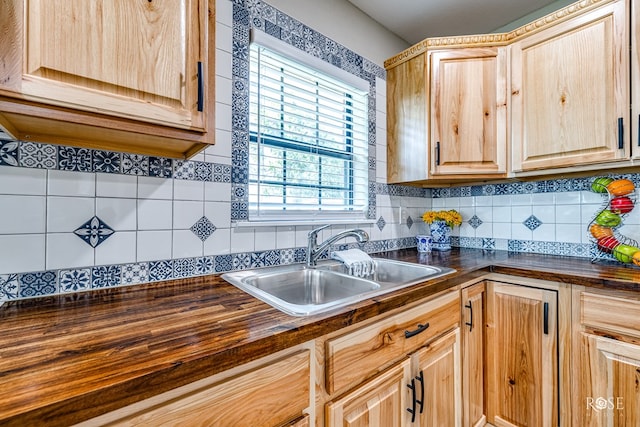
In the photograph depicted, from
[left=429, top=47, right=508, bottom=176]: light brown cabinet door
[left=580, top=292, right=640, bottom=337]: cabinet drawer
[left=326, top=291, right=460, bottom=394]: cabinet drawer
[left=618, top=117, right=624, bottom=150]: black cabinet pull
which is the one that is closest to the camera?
Result: [left=326, top=291, right=460, bottom=394]: cabinet drawer

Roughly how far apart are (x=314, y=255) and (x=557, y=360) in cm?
116

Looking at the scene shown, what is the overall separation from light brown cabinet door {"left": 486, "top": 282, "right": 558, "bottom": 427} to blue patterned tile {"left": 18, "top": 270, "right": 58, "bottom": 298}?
177 centimetres

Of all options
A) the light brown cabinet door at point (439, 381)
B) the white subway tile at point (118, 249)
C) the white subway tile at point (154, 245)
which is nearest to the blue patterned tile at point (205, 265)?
the white subway tile at point (154, 245)

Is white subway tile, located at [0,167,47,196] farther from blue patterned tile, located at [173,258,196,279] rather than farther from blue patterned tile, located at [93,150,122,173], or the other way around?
blue patterned tile, located at [173,258,196,279]

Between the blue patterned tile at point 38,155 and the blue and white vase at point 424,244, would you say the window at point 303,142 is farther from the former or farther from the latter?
the blue patterned tile at point 38,155

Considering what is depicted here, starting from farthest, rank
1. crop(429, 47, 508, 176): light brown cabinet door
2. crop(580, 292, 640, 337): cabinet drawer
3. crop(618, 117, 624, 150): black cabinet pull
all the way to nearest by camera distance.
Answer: crop(429, 47, 508, 176): light brown cabinet door < crop(618, 117, 624, 150): black cabinet pull < crop(580, 292, 640, 337): cabinet drawer

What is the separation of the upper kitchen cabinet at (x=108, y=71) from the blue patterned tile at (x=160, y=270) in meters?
0.43

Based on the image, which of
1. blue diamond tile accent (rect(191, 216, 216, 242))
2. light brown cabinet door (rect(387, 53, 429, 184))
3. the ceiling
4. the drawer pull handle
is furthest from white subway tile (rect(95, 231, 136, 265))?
the ceiling

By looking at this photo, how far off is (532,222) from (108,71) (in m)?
2.22

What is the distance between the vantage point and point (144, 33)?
789 millimetres

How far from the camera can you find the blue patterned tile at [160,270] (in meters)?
1.08

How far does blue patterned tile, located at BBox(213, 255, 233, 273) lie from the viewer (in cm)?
124

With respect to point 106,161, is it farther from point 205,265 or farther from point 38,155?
point 205,265

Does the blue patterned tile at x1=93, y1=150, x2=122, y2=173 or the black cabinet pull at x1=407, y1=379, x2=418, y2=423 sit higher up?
the blue patterned tile at x1=93, y1=150, x2=122, y2=173
